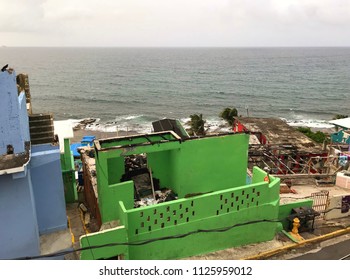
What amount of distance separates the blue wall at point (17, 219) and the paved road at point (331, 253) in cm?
817

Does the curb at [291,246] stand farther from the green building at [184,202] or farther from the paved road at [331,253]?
the green building at [184,202]

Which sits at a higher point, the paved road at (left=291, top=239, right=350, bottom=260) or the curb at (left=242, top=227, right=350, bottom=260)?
the curb at (left=242, top=227, right=350, bottom=260)

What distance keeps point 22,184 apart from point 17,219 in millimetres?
1013

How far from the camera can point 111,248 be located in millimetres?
9438

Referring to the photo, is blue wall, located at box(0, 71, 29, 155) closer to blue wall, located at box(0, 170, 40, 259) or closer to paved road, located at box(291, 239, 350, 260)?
blue wall, located at box(0, 170, 40, 259)

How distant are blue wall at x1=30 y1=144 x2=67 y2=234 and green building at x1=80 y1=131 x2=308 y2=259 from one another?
1233 mm

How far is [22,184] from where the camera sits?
8.80 m

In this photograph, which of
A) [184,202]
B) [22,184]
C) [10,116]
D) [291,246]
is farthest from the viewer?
[291,246]

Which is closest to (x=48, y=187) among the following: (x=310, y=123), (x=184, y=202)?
(x=184, y=202)

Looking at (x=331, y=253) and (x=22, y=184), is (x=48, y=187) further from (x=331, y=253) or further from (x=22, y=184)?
(x=331, y=253)

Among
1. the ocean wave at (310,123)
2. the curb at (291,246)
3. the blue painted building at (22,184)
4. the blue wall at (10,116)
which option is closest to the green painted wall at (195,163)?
the blue painted building at (22,184)

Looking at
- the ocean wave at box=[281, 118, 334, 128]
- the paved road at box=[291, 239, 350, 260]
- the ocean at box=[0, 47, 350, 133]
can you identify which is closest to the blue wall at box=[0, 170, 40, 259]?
the paved road at box=[291, 239, 350, 260]

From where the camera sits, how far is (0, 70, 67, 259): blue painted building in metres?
8.33

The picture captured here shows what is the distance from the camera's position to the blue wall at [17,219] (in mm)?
8695
